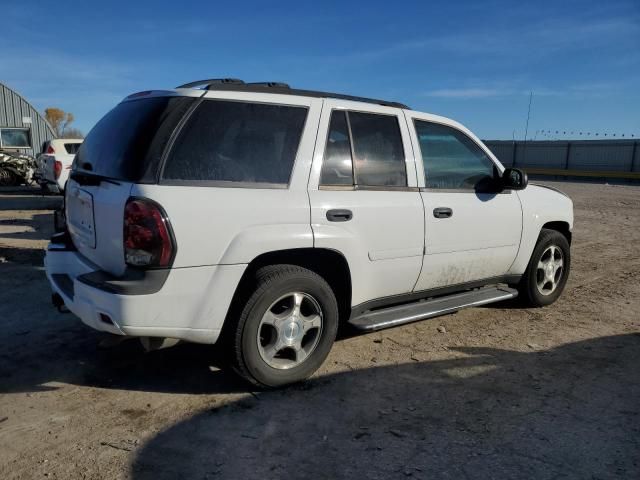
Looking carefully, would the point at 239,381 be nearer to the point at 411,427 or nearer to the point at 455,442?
the point at 411,427

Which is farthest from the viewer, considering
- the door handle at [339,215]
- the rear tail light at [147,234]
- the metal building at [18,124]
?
the metal building at [18,124]

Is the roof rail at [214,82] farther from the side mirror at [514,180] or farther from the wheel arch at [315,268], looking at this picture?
the side mirror at [514,180]

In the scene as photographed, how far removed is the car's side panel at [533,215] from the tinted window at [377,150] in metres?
1.54

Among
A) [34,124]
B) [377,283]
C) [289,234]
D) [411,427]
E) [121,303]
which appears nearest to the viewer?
[121,303]

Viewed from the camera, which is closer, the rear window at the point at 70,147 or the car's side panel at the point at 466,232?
the car's side panel at the point at 466,232

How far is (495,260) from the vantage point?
476 centimetres

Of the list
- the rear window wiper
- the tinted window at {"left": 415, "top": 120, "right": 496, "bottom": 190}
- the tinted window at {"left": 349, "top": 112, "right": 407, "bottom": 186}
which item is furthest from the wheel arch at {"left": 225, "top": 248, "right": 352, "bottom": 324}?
the tinted window at {"left": 415, "top": 120, "right": 496, "bottom": 190}

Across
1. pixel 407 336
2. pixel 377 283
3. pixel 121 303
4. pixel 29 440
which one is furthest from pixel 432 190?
pixel 29 440

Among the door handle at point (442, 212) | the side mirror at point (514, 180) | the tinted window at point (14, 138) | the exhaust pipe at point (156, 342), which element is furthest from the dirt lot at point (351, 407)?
the tinted window at point (14, 138)

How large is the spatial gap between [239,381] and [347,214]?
54.4 inches

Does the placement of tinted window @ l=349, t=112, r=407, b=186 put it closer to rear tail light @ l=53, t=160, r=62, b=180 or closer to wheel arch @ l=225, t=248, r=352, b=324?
wheel arch @ l=225, t=248, r=352, b=324

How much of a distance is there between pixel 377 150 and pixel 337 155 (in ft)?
1.34

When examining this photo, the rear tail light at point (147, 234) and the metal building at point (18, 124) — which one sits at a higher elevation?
the metal building at point (18, 124)

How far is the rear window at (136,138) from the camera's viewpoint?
10.1 ft
